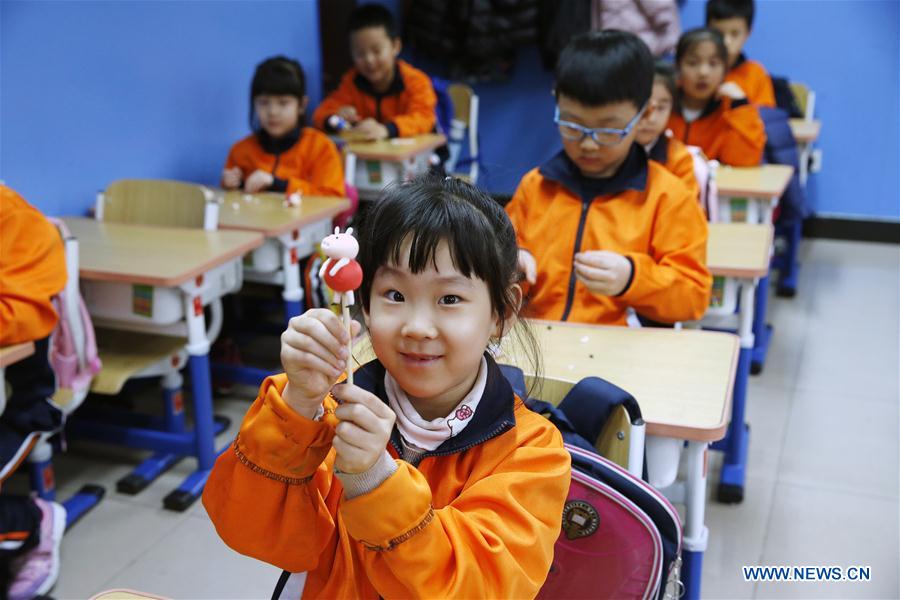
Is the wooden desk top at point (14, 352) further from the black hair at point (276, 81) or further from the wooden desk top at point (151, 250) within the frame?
the black hair at point (276, 81)

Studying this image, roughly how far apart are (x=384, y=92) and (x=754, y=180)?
6.50ft

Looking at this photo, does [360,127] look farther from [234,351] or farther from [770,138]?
[770,138]

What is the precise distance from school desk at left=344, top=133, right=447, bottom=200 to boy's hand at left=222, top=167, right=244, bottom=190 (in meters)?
0.51

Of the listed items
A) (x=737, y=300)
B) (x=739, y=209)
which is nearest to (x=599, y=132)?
(x=737, y=300)

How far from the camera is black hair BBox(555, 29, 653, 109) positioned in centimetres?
198

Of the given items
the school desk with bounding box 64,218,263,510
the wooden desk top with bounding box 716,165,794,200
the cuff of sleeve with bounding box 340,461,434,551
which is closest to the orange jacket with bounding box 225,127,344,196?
the school desk with bounding box 64,218,263,510

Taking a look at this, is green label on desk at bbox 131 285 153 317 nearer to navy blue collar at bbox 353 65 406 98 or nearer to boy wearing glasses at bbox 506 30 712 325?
boy wearing glasses at bbox 506 30 712 325

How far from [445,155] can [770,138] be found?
160 centimetres

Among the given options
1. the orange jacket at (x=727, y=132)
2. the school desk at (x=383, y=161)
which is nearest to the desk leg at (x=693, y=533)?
the orange jacket at (x=727, y=132)

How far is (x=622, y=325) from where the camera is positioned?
2096 mm

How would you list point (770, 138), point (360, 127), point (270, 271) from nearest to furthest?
point (270, 271)
point (770, 138)
point (360, 127)

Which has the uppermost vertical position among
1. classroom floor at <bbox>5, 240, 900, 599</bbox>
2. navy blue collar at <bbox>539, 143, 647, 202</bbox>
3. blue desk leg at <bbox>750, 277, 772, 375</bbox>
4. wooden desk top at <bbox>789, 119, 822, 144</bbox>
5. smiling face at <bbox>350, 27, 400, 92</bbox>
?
smiling face at <bbox>350, 27, 400, 92</bbox>

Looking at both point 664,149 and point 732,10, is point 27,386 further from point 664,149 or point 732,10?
point 732,10

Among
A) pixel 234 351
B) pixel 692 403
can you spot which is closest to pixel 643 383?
pixel 692 403
